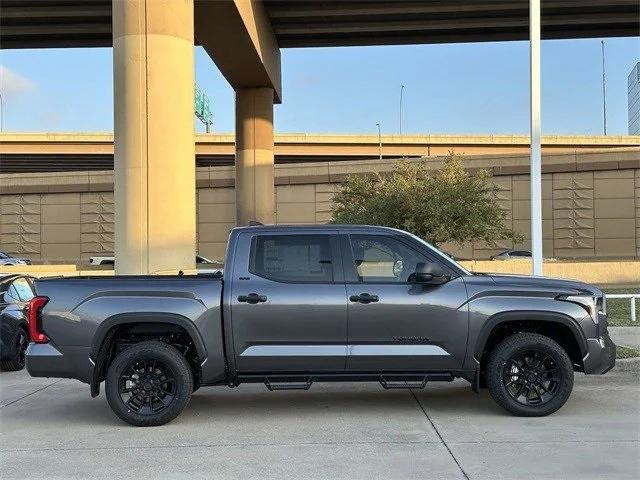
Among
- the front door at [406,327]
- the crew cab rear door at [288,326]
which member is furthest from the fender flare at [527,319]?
the crew cab rear door at [288,326]

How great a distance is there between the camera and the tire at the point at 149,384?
23.2 feet

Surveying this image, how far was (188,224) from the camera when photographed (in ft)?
52.5

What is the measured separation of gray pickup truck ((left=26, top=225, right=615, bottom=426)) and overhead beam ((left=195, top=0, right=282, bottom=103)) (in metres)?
14.6

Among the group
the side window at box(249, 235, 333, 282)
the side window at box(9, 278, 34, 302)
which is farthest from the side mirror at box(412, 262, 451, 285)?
the side window at box(9, 278, 34, 302)

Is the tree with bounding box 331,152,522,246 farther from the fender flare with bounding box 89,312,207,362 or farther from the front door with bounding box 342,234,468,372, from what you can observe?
the fender flare with bounding box 89,312,207,362

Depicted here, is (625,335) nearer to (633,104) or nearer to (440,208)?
(440,208)

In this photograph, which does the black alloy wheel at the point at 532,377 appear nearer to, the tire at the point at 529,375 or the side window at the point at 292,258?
the tire at the point at 529,375

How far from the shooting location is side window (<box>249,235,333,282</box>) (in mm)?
7336

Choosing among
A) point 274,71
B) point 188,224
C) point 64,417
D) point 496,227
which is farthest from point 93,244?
point 64,417

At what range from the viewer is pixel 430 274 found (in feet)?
23.1

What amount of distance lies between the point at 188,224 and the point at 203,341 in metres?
9.17

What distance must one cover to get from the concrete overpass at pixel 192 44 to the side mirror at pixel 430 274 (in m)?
6.62

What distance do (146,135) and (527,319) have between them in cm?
Result: 1051

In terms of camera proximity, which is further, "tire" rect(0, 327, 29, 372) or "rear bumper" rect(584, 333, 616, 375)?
"tire" rect(0, 327, 29, 372)
